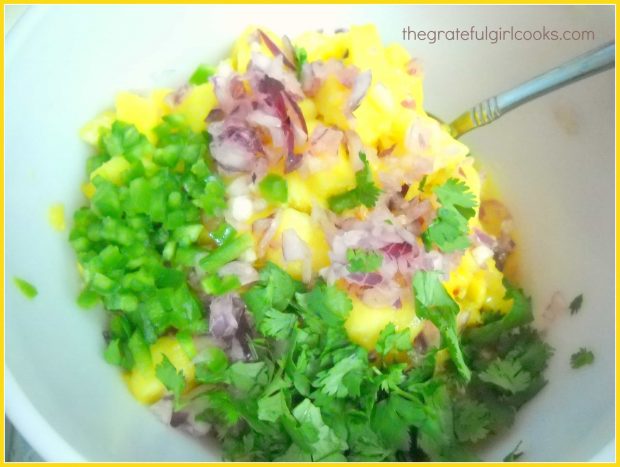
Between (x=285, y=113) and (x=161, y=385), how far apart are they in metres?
0.64

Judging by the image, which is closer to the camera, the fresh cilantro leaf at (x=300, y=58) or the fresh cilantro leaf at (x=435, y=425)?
the fresh cilantro leaf at (x=435, y=425)

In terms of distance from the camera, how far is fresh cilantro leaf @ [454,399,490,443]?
133 cm

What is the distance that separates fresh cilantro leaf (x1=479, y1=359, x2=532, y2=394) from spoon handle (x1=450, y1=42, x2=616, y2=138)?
0.62m

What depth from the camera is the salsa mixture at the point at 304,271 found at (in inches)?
51.1

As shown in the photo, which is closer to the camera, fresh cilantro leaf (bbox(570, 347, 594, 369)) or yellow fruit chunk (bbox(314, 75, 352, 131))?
fresh cilantro leaf (bbox(570, 347, 594, 369))

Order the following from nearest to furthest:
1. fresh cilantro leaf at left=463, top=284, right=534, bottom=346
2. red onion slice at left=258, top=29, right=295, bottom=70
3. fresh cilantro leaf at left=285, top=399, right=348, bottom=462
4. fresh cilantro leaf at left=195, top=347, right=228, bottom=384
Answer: fresh cilantro leaf at left=285, top=399, right=348, bottom=462, fresh cilantro leaf at left=195, top=347, right=228, bottom=384, fresh cilantro leaf at left=463, top=284, right=534, bottom=346, red onion slice at left=258, top=29, right=295, bottom=70

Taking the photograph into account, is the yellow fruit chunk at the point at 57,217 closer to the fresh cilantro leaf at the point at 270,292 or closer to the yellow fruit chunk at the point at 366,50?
the fresh cilantro leaf at the point at 270,292

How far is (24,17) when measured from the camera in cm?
142

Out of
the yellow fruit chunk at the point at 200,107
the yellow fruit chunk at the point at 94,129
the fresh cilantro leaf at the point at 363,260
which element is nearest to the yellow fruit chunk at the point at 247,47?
the yellow fruit chunk at the point at 200,107

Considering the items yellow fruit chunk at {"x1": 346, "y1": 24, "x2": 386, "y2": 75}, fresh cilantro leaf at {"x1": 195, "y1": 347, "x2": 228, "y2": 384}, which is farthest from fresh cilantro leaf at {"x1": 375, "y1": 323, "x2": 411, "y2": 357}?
yellow fruit chunk at {"x1": 346, "y1": 24, "x2": 386, "y2": 75}

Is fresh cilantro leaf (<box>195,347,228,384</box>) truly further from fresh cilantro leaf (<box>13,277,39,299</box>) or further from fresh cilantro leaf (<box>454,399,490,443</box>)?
fresh cilantro leaf (<box>454,399,490,443</box>)

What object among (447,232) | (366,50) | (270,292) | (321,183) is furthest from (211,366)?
(366,50)

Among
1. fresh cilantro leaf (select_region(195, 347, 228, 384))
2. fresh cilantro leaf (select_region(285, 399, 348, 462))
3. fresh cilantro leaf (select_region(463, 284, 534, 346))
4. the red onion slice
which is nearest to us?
fresh cilantro leaf (select_region(285, 399, 348, 462))

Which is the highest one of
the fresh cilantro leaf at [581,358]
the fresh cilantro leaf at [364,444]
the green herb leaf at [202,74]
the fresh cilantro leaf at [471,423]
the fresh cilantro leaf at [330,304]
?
the green herb leaf at [202,74]
